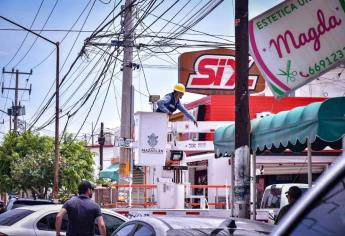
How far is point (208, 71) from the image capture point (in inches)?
814

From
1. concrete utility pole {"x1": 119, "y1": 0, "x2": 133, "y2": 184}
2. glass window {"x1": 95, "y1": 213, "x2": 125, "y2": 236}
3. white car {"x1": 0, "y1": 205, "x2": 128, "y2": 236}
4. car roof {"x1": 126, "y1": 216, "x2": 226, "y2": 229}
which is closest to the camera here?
car roof {"x1": 126, "y1": 216, "x2": 226, "y2": 229}

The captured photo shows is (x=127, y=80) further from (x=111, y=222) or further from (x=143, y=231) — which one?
(x=143, y=231)

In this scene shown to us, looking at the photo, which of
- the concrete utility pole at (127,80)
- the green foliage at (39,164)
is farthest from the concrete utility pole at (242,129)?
the green foliage at (39,164)

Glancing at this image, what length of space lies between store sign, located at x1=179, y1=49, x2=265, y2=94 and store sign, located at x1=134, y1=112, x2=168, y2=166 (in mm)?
7444

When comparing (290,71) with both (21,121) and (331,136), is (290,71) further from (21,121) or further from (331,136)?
(21,121)

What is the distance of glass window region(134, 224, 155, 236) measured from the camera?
5925mm

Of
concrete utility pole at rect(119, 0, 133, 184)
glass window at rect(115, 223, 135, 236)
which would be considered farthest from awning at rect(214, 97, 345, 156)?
concrete utility pole at rect(119, 0, 133, 184)

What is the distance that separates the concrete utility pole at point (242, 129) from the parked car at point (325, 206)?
6.86m

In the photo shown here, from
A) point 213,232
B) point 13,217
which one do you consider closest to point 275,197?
point 13,217

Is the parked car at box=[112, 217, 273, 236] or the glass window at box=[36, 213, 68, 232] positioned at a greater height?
the parked car at box=[112, 217, 273, 236]

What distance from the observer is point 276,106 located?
2770 centimetres

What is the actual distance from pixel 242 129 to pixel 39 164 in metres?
25.4

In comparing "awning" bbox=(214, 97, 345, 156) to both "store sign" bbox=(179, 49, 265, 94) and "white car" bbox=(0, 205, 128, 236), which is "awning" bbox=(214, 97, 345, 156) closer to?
"white car" bbox=(0, 205, 128, 236)

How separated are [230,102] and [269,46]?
749 inches
